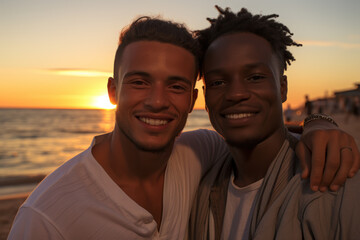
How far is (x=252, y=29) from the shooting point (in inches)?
98.7

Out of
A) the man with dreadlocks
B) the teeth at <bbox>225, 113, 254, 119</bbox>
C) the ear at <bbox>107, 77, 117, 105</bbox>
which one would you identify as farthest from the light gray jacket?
the ear at <bbox>107, 77, 117, 105</bbox>

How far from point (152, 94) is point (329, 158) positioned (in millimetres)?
1451

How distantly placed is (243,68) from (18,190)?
9500 millimetres

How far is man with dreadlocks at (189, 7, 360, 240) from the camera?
2.00 meters

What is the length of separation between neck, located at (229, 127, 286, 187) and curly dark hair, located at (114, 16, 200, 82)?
3.03 ft

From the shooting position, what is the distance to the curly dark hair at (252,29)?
8.26 feet

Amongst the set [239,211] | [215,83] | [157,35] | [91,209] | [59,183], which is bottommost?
[239,211]

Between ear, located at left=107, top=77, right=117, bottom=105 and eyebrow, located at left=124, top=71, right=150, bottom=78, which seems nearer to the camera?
eyebrow, located at left=124, top=71, right=150, bottom=78

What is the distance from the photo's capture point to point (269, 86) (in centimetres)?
230

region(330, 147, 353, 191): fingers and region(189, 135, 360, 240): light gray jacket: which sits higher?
region(330, 147, 353, 191): fingers

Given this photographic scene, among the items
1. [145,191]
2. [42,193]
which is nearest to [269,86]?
[145,191]

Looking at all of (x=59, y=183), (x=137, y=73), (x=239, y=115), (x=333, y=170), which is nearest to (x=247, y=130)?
(x=239, y=115)

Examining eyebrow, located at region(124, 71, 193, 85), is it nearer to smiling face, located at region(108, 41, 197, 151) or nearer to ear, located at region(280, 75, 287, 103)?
smiling face, located at region(108, 41, 197, 151)

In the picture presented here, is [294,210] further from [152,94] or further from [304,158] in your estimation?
[152,94]
